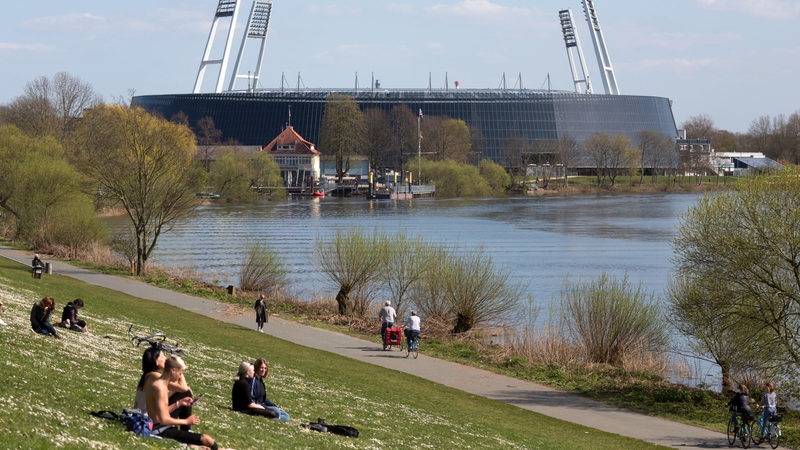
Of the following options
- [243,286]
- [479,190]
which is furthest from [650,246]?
[479,190]

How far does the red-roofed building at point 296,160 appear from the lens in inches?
4488

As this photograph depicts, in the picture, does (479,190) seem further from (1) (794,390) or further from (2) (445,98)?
(1) (794,390)

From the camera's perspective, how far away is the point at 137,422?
1000 centimetres

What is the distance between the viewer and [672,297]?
23344 millimetres

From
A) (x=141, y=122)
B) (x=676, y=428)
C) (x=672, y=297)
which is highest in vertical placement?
(x=141, y=122)

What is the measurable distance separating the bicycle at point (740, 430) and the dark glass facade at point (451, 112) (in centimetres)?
11080

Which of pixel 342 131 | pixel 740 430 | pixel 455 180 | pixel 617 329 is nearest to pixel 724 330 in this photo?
pixel 617 329

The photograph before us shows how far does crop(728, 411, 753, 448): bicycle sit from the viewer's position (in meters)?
16.4

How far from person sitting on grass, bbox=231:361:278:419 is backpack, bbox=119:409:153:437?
2.33 metres

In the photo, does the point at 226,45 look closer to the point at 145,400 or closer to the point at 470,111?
the point at 470,111

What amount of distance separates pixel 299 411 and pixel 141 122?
106ft

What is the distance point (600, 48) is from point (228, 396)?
147804 mm

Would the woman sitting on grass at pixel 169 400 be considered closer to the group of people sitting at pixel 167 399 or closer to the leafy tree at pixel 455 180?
the group of people sitting at pixel 167 399

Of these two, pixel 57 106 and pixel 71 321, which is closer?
pixel 71 321
